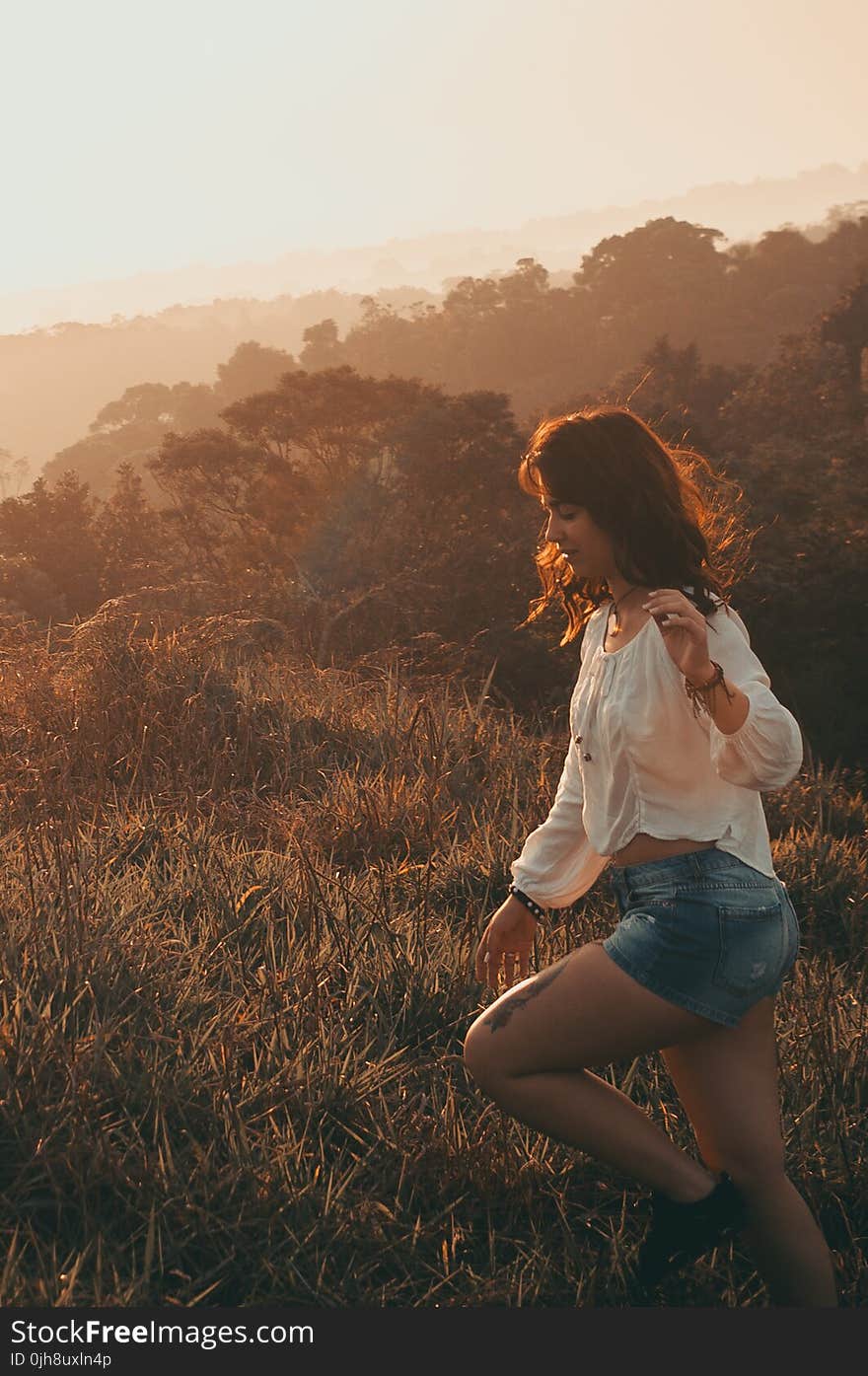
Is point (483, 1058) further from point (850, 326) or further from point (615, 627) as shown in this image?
point (850, 326)

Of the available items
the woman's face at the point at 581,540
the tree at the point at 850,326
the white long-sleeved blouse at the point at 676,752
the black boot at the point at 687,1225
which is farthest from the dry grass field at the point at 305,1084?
the tree at the point at 850,326

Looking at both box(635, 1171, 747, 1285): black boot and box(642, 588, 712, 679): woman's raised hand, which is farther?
box(635, 1171, 747, 1285): black boot

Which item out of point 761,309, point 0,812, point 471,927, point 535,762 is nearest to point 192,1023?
point 471,927

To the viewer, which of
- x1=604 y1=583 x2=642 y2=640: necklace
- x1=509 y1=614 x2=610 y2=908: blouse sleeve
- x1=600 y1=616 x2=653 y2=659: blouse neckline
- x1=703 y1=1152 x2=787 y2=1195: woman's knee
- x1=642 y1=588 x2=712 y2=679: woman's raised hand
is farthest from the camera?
x1=509 y1=614 x2=610 y2=908: blouse sleeve

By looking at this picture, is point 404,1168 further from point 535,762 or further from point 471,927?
point 535,762

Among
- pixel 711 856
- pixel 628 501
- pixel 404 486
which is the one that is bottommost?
pixel 404 486

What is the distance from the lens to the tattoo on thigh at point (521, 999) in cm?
212

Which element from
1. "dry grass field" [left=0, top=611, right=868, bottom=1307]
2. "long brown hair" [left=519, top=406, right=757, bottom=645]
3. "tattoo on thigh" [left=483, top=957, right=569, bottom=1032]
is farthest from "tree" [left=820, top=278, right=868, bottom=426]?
"tattoo on thigh" [left=483, top=957, right=569, bottom=1032]

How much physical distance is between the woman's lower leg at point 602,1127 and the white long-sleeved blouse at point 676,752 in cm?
43

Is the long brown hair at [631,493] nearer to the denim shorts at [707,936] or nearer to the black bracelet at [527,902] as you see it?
the denim shorts at [707,936]

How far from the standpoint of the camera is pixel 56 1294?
6.91 feet

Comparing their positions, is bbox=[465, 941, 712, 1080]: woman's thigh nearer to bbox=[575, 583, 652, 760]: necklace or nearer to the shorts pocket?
the shorts pocket

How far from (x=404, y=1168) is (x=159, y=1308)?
589 millimetres

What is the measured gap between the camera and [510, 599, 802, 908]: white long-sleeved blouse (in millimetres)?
2012
